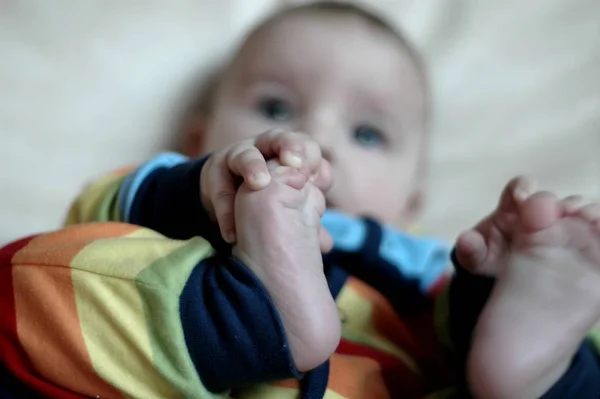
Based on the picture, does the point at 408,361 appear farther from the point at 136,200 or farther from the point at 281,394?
the point at 136,200

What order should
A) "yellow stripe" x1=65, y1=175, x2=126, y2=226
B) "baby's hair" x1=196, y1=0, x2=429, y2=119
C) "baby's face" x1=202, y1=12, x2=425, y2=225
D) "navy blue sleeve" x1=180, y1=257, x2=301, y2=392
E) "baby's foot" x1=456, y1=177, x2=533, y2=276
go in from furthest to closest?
1. "baby's hair" x1=196, y1=0, x2=429, y2=119
2. "baby's face" x1=202, y1=12, x2=425, y2=225
3. "yellow stripe" x1=65, y1=175, x2=126, y2=226
4. "baby's foot" x1=456, y1=177, x2=533, y2=276
5. "navy blue sleeve" x1=180, y1=257, x2=301, y2=392

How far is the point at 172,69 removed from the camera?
3.63 feet

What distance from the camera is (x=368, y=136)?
998 mm

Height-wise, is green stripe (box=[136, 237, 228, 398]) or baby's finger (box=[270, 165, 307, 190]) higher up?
baby's finger (box=[270, 165, 307, 190])

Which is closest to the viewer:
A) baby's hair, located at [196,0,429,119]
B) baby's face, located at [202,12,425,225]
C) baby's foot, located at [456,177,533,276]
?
baby's foot, located at [456,177,533,276]

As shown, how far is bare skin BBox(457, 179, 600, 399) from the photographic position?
0.59 metres

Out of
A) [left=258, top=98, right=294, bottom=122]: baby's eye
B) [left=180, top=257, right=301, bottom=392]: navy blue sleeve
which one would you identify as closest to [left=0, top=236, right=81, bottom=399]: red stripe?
[left=180, top=257, right=301, bottom=392]: navy blue sleeve

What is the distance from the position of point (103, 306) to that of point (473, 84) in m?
0.80

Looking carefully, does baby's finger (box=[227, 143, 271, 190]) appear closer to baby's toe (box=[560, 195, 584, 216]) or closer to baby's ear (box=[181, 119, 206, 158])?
baby's toe (box=[560, 195, 584, 216])

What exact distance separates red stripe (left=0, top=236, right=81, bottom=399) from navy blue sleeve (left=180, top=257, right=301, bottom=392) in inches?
4.3

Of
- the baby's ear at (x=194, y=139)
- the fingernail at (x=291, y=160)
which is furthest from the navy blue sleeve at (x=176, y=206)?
the baby's ear at (x=194, y=139)

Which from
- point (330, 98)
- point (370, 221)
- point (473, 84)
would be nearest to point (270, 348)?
point (370, 221)

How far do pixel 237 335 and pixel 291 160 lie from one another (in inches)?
5.5

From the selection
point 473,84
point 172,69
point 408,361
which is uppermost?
point 473,84
